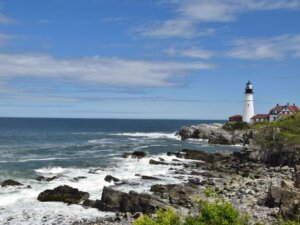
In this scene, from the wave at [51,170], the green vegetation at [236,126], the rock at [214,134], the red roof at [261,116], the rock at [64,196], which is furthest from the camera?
the red roof at [261,116]

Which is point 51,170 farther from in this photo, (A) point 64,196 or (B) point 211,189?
(B) point 211,189

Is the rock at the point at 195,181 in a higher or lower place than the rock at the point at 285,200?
lower

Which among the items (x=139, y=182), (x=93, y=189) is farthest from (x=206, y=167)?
(x=93, y=189)

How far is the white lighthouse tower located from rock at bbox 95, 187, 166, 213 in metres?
90.1

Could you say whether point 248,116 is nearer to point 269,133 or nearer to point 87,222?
point 269,133

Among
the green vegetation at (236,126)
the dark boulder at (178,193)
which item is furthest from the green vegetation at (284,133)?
the dark boulder at (178,193)

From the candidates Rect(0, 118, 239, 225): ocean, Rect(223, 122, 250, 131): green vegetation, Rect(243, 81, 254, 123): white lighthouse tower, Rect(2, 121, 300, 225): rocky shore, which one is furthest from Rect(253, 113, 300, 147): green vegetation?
Rect(243, 81, 254, 123): white lighthouse tower

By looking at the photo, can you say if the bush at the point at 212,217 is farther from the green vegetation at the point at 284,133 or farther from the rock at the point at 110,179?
the green vegetation at the point at 284,133

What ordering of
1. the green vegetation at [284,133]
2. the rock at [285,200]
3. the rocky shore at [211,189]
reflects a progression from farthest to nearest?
the green vegetation at [284,133] → the rocky shore at [211,189] → the rock at [285,200]

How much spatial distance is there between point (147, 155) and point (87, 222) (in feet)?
139

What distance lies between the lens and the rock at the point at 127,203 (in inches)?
1335

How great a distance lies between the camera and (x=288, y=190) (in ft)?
112

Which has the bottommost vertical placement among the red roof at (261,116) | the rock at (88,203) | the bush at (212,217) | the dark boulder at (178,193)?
the rock at (88,203)

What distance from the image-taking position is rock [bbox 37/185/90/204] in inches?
1482
